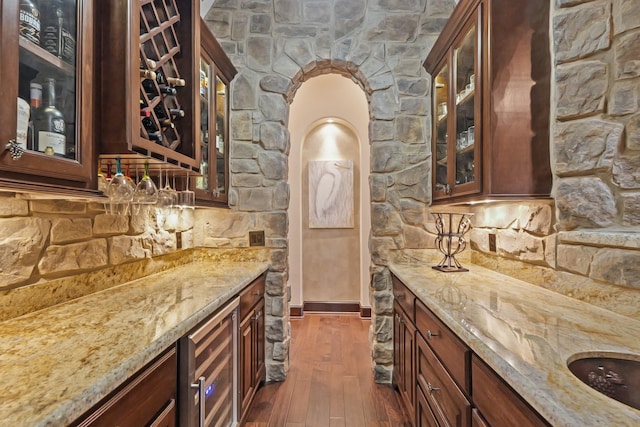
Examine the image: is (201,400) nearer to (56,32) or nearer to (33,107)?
(33,107)

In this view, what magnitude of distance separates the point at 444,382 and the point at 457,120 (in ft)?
4.88

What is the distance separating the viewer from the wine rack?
108 cm

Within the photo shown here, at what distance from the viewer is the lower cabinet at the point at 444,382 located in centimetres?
83

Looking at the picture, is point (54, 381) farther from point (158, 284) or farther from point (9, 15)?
point (158, 284)

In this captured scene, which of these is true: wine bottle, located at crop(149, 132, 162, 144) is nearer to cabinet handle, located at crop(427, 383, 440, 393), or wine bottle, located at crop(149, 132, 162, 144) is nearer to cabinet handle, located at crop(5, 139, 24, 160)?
cabinet handle, located at crop(5, 139, 24, 160)

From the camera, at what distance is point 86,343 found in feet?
3.00

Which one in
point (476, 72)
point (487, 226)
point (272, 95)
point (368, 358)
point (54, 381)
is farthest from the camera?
point (368, 358)

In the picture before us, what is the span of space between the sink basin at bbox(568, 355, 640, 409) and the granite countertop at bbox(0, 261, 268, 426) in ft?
3.79

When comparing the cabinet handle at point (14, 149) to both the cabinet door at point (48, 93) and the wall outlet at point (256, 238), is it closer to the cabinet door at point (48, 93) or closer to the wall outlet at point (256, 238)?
the cabinet door at point (48, 93)

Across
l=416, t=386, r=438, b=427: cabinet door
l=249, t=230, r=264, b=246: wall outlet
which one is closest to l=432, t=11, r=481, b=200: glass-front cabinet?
l=416, t=386, r=438, b=427: cabinet door

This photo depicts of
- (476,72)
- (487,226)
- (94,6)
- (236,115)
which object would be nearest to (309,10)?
(236,115)

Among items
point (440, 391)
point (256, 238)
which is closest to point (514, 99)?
point (440, 391)

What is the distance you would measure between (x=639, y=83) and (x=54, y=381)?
2.05m

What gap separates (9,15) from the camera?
0.75m
